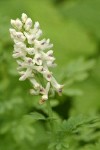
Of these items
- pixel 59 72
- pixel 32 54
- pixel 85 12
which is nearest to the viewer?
pixel 32 54

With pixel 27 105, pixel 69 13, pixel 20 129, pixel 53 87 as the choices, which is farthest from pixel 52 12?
pixel 53 87

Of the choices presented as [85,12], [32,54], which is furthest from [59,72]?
[85,12]

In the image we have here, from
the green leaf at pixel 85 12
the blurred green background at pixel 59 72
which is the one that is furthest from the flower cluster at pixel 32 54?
the green leaf at pixel 85 12

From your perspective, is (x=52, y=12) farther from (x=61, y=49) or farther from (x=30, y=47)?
(x=30, y=47)

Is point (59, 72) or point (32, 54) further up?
point (59, 72)

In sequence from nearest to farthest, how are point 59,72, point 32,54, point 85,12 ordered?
point 32,54, point 59,72, point 85,12

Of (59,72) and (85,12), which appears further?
(85,12)

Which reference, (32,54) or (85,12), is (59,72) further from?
(85,12)
